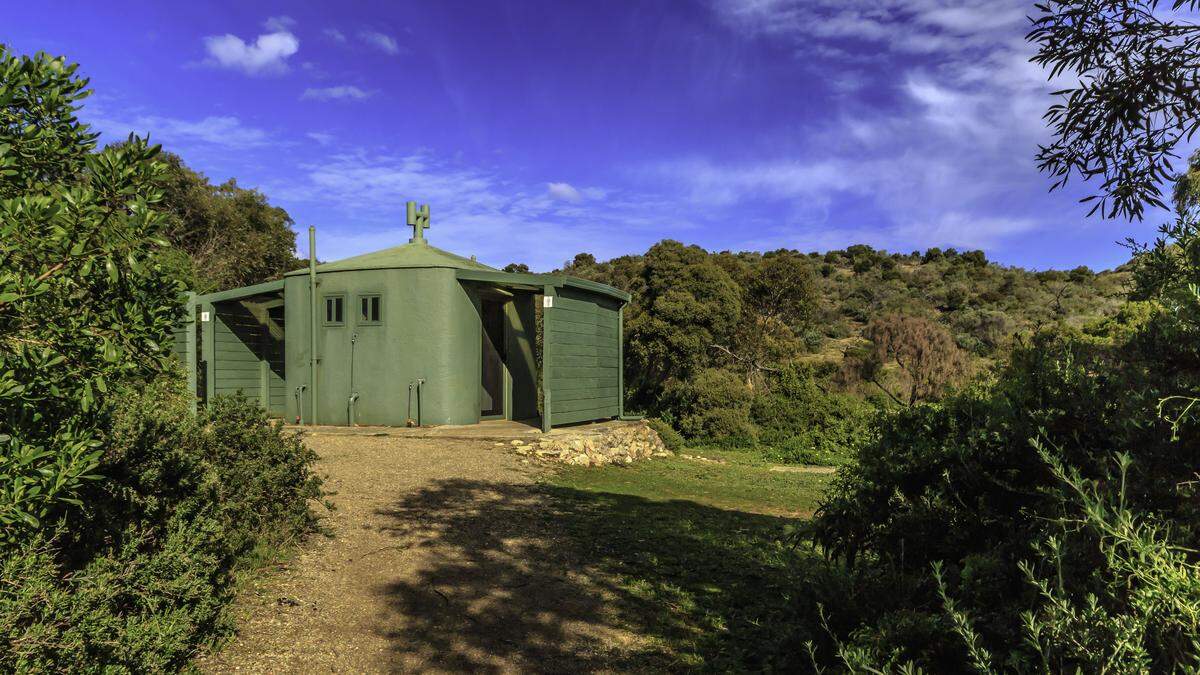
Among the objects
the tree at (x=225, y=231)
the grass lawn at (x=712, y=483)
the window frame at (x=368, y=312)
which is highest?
the tree at (x=225, y=231)

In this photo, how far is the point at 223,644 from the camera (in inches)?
146

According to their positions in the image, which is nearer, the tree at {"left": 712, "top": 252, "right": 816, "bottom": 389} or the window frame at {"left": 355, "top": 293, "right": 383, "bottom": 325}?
the window frame at {"left": 355, "top": 293, "right": 383, "bottom": 325}

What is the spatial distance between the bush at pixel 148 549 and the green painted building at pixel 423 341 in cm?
672

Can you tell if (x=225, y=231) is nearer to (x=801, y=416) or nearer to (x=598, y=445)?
(x=598, y=445)

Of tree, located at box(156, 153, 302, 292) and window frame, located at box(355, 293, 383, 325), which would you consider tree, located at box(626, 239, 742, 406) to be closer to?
window frame, located at box(355, 293, 383, 325)

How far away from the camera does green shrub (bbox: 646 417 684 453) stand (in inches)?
543

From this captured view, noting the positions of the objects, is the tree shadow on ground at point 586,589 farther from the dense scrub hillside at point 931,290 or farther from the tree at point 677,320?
the dense scrub hillside at point 931,290

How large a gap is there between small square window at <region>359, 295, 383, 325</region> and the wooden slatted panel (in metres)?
3.35

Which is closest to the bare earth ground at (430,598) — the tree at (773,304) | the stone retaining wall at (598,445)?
the stone retaining wall at (598,445)

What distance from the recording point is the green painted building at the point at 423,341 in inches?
479

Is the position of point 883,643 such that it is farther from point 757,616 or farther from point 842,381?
point 842,381

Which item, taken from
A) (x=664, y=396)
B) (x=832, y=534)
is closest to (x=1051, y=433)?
(x=832, y=534)

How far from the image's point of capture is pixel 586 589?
4852 mm

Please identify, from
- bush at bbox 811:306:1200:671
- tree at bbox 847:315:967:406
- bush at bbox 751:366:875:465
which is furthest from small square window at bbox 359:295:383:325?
bush at bbox 811:306:1200:671
